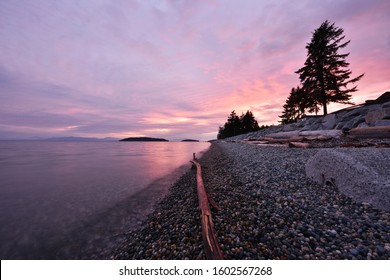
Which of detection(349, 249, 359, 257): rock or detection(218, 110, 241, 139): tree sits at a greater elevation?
detection(218, 110, 241, 139): tree

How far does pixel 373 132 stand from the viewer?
9477 mm

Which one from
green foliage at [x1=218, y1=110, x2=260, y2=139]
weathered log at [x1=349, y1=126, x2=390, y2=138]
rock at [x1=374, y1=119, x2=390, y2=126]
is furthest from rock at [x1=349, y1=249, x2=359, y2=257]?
green foliage at [x1=218, y1=110, x2=260, y2=139]

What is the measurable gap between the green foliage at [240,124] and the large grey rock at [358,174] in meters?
67.2

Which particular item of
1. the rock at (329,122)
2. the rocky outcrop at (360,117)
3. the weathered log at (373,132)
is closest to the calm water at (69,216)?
the weathered log at (373,132)

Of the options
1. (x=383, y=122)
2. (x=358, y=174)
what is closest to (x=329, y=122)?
(x=383, y=122)

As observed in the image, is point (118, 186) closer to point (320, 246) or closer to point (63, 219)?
point (63, 219)

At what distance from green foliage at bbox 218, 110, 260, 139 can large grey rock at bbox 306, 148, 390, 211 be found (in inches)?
2644

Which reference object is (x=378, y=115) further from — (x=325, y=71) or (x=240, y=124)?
(x=240, y=124)

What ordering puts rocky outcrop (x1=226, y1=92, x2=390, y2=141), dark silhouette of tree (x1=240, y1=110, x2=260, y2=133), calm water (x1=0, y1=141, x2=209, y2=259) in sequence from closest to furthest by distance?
calm water (x1=0, y1=141, x2=209, y2=259) → rocky outcrop (x1=226, y1=92, x2=390, y2=141) → dark silhouette of tree (x1=240, y1=110, x2=260, y2=133)

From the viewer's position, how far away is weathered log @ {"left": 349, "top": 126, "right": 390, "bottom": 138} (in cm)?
894

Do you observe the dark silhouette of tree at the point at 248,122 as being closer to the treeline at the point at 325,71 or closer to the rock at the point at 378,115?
the treeline at the point at 325,71

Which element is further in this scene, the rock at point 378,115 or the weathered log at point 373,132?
the rock at point 378,115

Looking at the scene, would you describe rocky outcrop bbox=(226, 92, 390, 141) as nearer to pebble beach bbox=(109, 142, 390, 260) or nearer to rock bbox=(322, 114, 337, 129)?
rock bbox=(322, 114, 337, 129)

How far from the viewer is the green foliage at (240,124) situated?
68.2 meters
